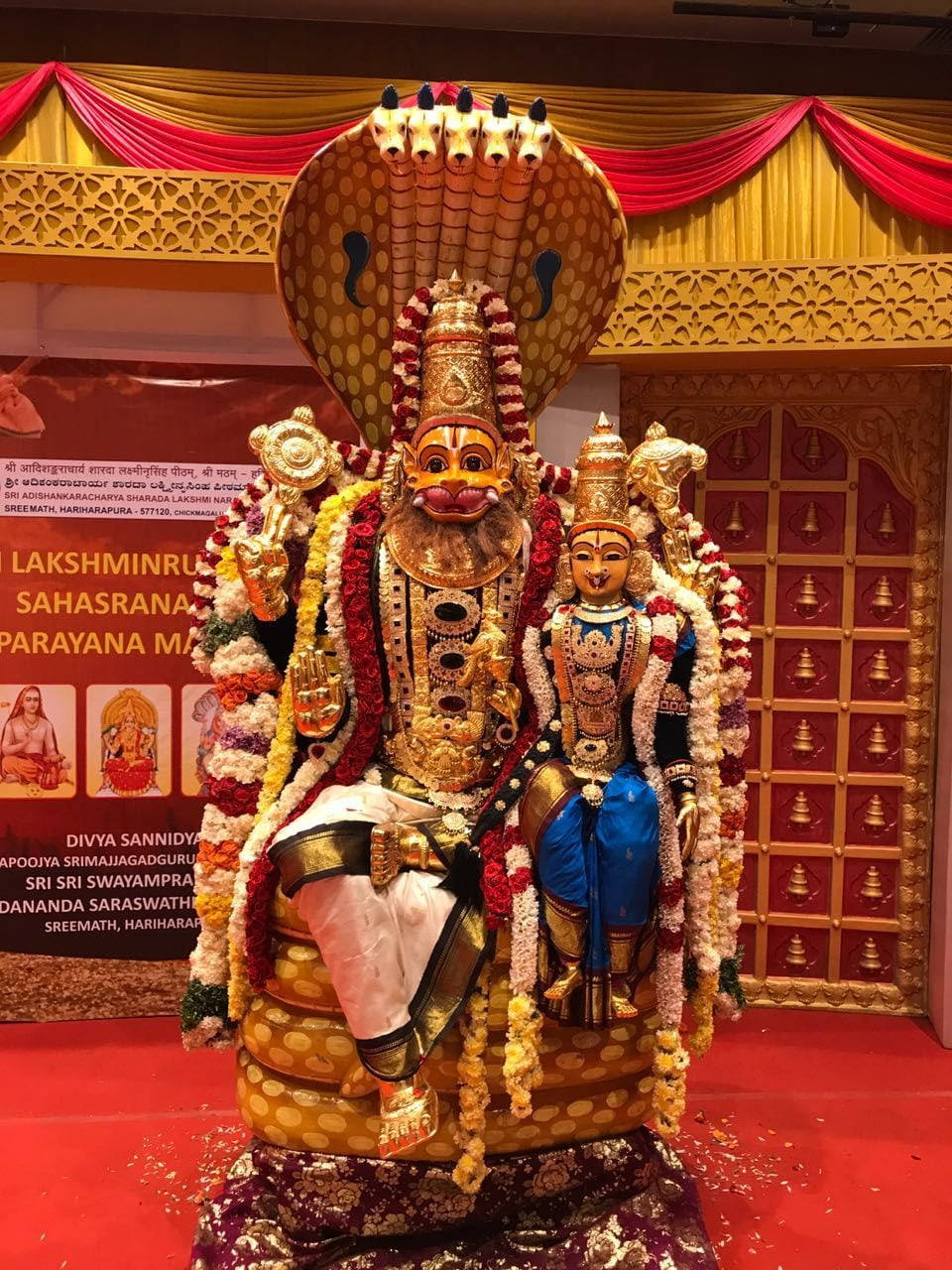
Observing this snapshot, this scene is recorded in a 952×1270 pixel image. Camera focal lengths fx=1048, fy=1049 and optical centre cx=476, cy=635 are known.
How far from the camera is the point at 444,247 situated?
3205mm

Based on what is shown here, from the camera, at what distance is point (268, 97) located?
422 cm

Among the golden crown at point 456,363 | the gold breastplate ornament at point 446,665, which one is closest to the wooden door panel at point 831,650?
the golden crown at point 456,363

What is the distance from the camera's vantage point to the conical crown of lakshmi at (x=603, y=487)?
2896mm

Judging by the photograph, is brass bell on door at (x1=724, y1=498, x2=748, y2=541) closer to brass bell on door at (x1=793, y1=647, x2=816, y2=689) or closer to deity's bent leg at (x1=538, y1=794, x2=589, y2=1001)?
brass bell on door at (x1=793, y1=647, x2=816, y2=689)

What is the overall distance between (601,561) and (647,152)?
2.36m

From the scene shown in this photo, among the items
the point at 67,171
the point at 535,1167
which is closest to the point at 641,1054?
the point at 535,1167

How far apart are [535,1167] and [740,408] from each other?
3.33 meters

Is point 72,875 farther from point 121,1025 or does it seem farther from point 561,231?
point 561,231

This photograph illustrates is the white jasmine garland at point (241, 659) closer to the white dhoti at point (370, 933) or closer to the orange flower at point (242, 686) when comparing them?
the orange flower at point (242, 686)

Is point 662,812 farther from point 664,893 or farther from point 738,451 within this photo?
point 738,451

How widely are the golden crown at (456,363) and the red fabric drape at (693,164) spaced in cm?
162

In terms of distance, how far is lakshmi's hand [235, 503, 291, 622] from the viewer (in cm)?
296

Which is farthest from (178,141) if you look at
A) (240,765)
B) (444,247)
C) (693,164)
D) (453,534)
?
(240,765)

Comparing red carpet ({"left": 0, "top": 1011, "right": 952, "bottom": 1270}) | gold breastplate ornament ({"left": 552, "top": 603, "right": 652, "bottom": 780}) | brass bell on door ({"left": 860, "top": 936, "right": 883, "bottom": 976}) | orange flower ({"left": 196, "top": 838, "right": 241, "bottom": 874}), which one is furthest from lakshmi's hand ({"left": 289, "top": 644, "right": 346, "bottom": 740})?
brass bell on door ({"left": 860, "top": 936, "right": 883, "bottom": 976})
